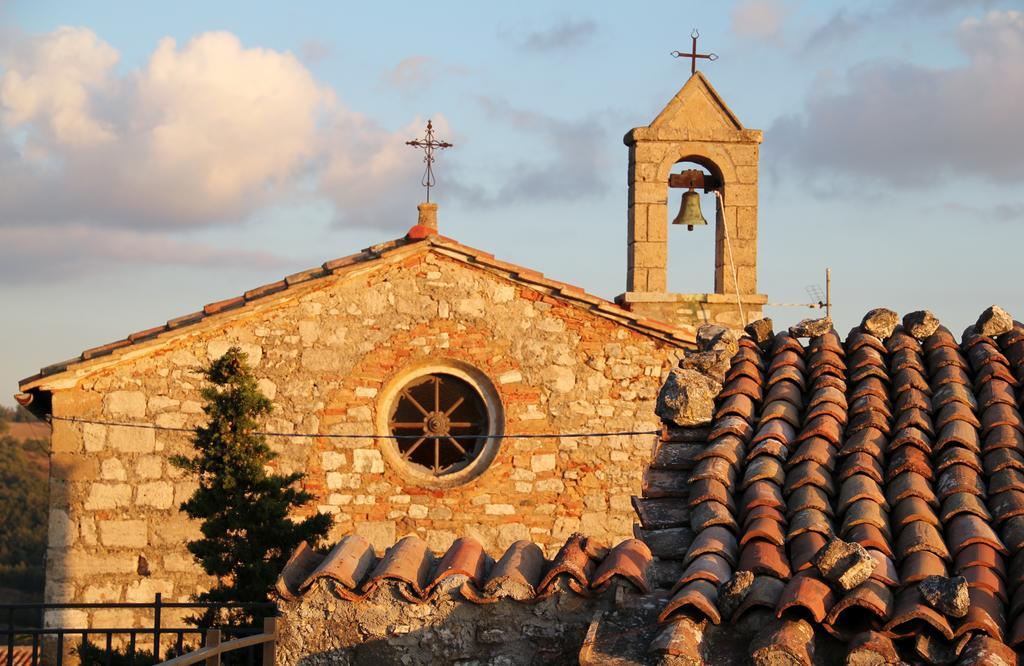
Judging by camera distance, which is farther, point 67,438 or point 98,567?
point 67,438

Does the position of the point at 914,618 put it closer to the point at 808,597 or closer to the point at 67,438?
the point at 808,597

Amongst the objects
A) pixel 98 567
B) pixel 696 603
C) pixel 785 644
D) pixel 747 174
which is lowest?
pixel 98 567

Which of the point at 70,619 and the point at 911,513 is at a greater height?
the point at 911,513

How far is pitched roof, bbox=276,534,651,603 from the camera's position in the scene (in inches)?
227

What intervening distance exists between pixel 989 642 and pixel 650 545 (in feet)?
4.56

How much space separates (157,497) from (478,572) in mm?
7185

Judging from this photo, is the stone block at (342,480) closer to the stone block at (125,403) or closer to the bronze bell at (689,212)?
the stone block at (125,403)

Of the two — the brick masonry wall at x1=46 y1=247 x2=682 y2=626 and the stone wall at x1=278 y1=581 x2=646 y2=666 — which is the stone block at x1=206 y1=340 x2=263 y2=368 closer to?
the brick masonry wall at x1=46 y1=247 x2=682 y2=626

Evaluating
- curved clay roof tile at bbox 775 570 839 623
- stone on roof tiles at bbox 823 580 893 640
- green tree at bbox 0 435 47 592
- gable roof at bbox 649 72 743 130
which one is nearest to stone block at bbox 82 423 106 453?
gable roof at bbox 649 72 743 130

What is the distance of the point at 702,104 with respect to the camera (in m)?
13.6

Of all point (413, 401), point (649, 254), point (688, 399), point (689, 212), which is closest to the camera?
point (688, 399)

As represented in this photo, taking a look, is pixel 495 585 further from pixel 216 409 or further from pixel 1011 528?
pixel 216 409

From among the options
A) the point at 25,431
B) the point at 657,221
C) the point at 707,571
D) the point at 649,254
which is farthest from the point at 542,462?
the point at 25,431

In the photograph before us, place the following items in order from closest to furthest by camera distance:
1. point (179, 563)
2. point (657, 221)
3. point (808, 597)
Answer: point (808, 597)
point (179, 563)
point (657, 221)
